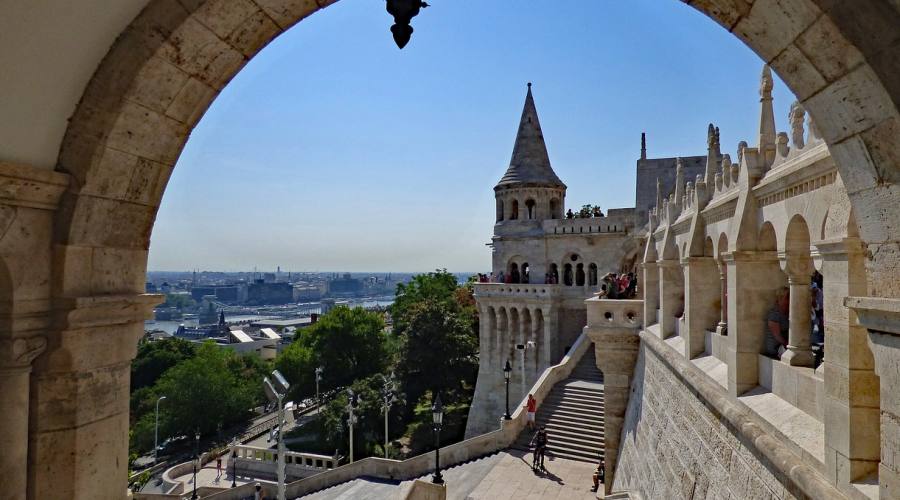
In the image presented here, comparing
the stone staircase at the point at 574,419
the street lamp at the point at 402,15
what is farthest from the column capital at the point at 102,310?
the stone staircase at the point at 574,419

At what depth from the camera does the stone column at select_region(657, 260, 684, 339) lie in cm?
1150

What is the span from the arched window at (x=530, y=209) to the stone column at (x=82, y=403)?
3192cm

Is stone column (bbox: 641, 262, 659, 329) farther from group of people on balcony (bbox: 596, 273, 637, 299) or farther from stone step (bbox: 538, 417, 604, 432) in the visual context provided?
stone step (bbox: 538, 417, 604, 432)

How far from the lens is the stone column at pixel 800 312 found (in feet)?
18.1

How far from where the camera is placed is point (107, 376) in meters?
3.04

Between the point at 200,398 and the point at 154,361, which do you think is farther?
the point at 154,361

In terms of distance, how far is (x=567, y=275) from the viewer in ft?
109

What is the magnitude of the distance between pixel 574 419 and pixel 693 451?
13.5m

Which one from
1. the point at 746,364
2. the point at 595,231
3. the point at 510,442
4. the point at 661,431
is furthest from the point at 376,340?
the point at 746,364

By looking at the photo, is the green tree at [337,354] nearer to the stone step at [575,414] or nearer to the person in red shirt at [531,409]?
the stone step at [575,414]

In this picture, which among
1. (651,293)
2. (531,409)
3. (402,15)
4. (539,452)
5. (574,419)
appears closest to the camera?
(402,15)

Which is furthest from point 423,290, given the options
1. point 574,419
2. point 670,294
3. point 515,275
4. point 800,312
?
point 800,312

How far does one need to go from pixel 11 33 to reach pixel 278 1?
115cm

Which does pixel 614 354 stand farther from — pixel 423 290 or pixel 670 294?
pixel 423 290
